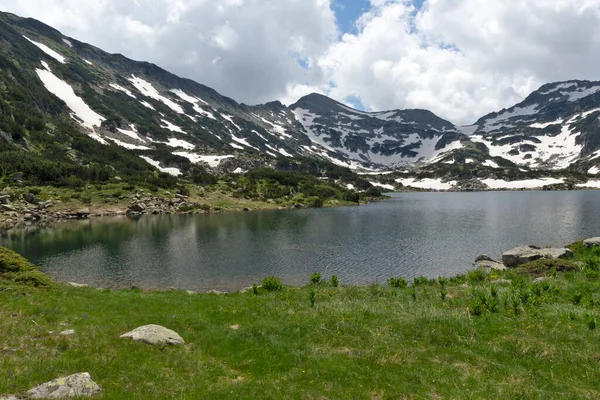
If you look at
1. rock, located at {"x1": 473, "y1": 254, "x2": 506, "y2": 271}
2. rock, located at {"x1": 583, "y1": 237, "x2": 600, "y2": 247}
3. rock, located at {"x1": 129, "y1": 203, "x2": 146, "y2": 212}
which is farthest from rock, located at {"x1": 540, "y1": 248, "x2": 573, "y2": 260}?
rock, located at {"x1": 129, "y1": 203, "x2": 146, "y2": 212}

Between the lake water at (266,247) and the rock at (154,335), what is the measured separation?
78.6 feet

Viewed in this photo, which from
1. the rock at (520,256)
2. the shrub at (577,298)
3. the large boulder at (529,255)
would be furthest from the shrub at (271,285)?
the rock at (520,256)

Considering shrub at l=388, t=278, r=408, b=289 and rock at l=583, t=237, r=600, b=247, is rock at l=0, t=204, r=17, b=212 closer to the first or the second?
shrub at l=388, t=278, r=408, b=289

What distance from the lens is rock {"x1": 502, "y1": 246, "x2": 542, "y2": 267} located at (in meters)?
38.6

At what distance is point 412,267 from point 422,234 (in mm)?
29083

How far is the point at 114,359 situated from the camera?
1334cm

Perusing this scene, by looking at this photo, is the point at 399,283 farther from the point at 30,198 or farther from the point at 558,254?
the point at 30,198

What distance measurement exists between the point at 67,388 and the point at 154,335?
5.01m

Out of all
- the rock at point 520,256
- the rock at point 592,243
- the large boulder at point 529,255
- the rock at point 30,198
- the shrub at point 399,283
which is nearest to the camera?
the shrub at point 399,283

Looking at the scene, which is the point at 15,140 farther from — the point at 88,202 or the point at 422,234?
the point at 422,234

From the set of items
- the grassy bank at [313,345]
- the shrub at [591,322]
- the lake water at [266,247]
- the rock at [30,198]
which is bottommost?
the lake water at [266,247]

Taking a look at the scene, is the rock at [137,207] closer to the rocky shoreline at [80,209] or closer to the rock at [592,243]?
the rocky shoreline at [80,209]

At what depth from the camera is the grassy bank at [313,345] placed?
11.9 meters

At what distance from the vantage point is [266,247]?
208 ft
